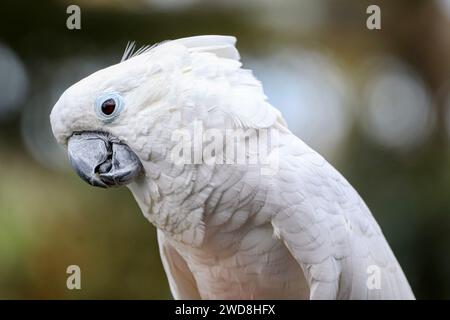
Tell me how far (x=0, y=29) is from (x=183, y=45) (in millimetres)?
1969

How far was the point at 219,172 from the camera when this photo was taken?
45.8 inches

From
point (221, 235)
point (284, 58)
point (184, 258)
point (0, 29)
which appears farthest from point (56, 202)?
point (221, 235)

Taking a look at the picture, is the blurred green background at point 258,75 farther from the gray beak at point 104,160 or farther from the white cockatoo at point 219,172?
the gray beak at point 104,160

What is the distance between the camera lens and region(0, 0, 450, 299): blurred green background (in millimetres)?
2809

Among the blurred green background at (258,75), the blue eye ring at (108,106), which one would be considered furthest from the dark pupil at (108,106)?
the blurred green background at (258,75)

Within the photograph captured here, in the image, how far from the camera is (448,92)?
3025mm

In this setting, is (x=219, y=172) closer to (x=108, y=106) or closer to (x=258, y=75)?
(x=108, y=106)

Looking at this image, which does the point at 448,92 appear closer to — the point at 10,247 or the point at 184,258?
the point at 184,258

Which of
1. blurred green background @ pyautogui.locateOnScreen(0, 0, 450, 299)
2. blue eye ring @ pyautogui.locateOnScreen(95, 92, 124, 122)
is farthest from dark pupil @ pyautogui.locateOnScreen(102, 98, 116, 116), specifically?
blurred green background @ pyautogui.locateOnScreen(0, 0, 450, 299)

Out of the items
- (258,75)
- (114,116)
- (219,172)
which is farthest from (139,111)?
(258,75)

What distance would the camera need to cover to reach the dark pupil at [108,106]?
1141mm

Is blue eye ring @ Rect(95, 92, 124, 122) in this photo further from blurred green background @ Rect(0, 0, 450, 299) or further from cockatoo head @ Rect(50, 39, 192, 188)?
blurred green background @ Rect(0, 0, 450, 299)
